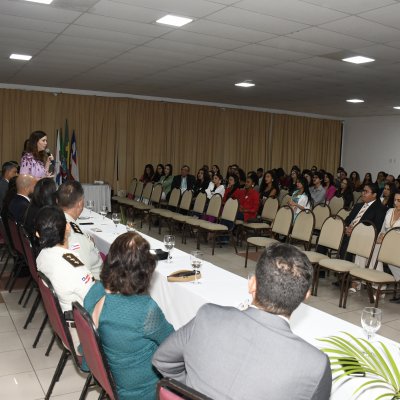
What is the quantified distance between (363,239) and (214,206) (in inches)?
120

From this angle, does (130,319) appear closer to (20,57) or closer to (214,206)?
(214,206)

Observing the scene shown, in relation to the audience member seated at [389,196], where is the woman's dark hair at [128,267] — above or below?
below

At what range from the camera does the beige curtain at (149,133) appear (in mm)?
10453

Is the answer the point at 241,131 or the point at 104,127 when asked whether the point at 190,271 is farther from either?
the point at 241,131

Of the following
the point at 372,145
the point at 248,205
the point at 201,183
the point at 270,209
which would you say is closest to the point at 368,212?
the point at 270,209

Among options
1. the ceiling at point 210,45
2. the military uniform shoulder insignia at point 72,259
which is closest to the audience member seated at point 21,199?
the ceiling at point 210,45

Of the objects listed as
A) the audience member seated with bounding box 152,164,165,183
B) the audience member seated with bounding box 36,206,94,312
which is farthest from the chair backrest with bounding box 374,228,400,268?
the audience member seated with bounding box 152,164,165,183

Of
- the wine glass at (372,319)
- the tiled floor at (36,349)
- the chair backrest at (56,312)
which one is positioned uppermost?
the wine glass at (372,319)

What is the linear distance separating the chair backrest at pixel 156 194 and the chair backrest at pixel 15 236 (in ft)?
15.2

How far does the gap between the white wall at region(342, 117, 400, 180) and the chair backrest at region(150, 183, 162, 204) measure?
8689 millimetres

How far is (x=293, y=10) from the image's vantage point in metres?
4.26

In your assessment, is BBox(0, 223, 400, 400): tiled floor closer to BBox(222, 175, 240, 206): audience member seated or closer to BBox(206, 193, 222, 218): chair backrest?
BBox(206, 193, 222, 218): chair backrest

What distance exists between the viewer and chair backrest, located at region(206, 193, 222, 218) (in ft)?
24.5

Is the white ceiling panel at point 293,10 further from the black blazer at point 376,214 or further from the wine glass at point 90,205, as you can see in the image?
the wine glass at point 90,205
